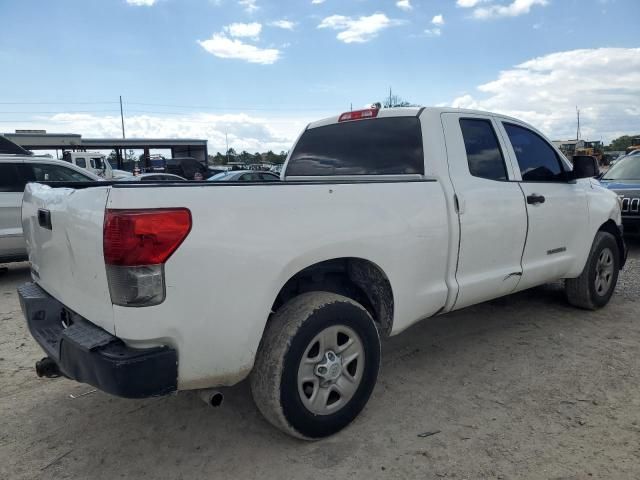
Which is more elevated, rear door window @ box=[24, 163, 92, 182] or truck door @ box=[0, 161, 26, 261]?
rear door window @ box=[24, 163, 92, 182]

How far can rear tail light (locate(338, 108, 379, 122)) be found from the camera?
3.78 meters

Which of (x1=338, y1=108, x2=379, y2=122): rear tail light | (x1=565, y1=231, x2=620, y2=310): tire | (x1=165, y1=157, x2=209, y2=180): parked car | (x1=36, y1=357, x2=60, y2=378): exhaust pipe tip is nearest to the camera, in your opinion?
(x1=36, y1=357, x2=60, y2=378): exhaust pipe tip

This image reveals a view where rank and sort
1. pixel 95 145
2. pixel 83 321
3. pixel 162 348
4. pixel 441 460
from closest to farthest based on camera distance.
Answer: pixel 162 348 < pixel 83 321 < pixel 441 460 < pixel 95 145

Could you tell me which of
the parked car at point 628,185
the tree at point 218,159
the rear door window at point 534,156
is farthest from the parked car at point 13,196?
the tree at point 218,159

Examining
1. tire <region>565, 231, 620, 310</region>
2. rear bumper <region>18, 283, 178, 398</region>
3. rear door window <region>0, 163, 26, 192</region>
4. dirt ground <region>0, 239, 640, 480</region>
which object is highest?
rear door window <region>0, 163, 26, 192</region>

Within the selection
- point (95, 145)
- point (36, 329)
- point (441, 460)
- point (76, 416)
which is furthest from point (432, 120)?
point (95, 145)

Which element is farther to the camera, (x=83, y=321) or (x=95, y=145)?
(x=95, y=145)

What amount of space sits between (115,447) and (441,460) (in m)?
1.80

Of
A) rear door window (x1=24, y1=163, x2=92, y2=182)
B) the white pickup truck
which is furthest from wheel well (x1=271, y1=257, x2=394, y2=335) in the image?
rear door window (x1=24, y1=163, x2=92, y2=182)

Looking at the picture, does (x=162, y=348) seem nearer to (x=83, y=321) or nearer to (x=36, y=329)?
(x=83, y=321)

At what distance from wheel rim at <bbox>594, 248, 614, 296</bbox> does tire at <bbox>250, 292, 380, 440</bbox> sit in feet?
10.6

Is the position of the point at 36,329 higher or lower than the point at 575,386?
higher

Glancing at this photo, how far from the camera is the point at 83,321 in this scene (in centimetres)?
239

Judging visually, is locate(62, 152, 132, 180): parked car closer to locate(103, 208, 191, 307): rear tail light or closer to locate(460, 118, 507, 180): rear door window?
locate(460, 118, 507, 180): rear door window
